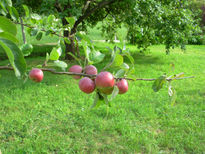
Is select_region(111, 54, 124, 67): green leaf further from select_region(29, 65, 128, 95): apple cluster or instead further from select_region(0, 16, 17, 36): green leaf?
select_region(0, 16, 17, 36): green leaf

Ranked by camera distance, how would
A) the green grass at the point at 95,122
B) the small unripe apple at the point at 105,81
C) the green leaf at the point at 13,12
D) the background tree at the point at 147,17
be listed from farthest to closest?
the background tree at the point at 147,17
the green grass at the point at 95,122
the green leaf at the point at 13,12
the small unripe apple at the point at 105,81

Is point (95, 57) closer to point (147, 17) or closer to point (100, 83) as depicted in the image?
point (100, 83)

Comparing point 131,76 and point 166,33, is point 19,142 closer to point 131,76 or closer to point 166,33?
point 131,76

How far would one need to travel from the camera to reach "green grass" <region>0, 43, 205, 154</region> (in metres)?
2.56

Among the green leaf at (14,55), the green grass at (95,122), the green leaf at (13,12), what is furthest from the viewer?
the green grass at (95,122)

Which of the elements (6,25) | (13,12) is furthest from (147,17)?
(6,25)

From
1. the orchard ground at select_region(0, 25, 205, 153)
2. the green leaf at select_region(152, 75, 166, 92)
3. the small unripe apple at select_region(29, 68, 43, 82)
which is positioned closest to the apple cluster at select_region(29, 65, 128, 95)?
the small unripe apple at select_region(29, 68, 43, 82)

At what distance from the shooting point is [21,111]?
3.34 metres

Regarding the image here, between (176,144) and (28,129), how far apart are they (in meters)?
1.96

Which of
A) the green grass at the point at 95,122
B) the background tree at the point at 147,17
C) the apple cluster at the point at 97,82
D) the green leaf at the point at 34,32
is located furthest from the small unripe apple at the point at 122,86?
the background tree at the point at 147,17

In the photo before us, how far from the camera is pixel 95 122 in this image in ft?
10.0

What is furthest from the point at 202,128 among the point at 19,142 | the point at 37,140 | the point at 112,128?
the point at 19,142

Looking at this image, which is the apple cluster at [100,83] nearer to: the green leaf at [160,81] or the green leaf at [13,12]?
the green leaf at [160,81]

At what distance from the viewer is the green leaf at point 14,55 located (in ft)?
1.25
